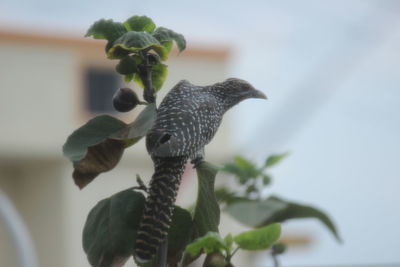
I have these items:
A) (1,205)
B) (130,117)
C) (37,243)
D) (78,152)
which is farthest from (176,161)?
(37,243)

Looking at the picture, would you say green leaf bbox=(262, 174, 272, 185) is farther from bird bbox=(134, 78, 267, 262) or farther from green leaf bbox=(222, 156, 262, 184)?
bird bbox=(134, 78, 267, 262)

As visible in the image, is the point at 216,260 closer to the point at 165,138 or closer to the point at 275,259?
the point at 165,138

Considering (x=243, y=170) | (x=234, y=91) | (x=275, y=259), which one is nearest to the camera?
(x=234, y=91)

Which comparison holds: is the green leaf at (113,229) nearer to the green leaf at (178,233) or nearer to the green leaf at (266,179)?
the green leaf at (178,233)

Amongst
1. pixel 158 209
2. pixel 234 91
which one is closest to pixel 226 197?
pixel 234 91

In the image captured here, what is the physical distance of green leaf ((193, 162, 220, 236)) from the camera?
20.0 inches

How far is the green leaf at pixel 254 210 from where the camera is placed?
74cm

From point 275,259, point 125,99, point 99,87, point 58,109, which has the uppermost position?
point 99,87

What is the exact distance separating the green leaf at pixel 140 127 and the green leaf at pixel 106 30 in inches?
2.5

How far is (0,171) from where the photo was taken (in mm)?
7148

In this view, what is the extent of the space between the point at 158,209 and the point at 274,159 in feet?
1.28

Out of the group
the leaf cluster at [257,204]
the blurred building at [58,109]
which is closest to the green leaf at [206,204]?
the leaf cluster at [257,204]

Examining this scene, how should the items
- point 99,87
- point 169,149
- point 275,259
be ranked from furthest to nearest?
point 99,87 < point 275,259 < point 169,149

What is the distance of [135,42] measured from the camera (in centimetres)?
49
